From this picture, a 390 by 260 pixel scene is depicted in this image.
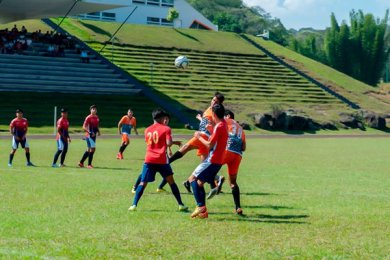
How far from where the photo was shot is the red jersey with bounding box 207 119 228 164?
11.6 meters

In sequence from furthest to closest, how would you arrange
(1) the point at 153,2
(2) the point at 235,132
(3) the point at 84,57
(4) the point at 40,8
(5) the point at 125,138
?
(1) the point at 153,2, (3) the point at 84,57, (4) the point at 40,8, (5) the point at 125,138, (2) the point at 235,132

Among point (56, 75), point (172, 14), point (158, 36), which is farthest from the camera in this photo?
point (172, 14)

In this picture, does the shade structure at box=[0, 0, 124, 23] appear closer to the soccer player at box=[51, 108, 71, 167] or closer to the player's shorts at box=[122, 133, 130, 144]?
the player's shorts at box=[122, 133, 130, 144]

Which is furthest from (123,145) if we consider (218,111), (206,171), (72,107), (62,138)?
(72,107)

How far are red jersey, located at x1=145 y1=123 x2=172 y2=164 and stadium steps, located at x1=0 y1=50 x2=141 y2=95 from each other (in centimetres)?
4241

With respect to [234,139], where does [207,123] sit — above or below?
above

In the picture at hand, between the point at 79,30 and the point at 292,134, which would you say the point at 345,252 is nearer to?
the point at 292,134

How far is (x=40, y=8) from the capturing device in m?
52.5

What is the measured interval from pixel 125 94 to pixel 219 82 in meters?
13.1

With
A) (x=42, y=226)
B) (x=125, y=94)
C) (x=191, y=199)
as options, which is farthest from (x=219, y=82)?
(x=42, y=226)

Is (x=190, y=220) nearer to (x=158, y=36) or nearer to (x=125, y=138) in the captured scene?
(x=125, y=138)

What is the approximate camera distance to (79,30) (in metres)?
75.4

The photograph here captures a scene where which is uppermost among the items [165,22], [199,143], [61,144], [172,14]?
[172,14]

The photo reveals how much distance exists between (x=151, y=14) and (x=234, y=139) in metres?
90.4
